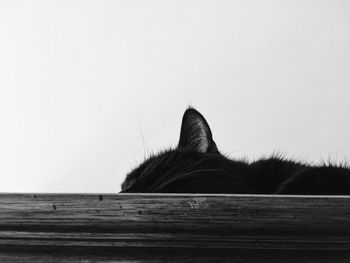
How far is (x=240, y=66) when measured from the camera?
1.58 metres

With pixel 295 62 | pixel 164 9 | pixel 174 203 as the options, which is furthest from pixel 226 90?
pixel 174 203

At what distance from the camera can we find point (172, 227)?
419 mm

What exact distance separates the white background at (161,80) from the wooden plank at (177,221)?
3.45ft

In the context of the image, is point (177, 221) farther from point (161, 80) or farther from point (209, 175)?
point (161, 80)

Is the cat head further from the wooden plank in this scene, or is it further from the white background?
the white background

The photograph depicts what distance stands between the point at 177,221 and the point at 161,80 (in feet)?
3.92

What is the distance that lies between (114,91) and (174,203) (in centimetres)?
116

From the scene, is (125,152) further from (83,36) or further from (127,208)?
(127,208)

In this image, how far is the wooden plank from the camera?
41cm

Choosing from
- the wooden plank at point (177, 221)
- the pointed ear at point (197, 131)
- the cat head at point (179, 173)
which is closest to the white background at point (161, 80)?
the pointed ear at point (197, 131)

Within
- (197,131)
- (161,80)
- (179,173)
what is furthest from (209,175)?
(161,80)

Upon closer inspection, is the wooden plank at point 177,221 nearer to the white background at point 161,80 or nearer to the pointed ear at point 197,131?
the pointed ear at point 197,131

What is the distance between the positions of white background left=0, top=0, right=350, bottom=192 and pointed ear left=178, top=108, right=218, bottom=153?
1.26 ft

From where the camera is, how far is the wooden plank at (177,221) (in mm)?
407
